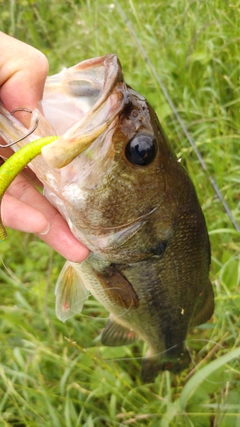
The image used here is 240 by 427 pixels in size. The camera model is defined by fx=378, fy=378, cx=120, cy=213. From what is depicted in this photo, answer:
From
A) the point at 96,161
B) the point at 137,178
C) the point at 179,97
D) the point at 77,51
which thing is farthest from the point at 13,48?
the point at 77,51

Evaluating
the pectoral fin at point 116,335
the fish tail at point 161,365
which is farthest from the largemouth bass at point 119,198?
the fish tail at point 161,365

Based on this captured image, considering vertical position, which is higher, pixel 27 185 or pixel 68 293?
pixel 27 185

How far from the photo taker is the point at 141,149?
4.13ft

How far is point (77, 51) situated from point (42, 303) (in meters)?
2.70

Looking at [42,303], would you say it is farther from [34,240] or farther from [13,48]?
[13,48]

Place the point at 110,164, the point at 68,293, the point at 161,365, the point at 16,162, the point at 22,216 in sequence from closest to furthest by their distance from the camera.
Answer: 1. the point at 16,162
2. the point at 110,164
3. the point at 22,216
4. the point at 68,293
5. the point at 161,365

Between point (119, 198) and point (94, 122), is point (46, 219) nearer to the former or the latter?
point (119, 198)

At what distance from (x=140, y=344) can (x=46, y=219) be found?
1290 mm

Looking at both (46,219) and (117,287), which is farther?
(117,287)

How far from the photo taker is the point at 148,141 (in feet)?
4.12

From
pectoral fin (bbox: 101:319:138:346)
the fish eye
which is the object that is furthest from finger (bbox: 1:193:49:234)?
pectoral fin (bbox: 101:319:138:346)

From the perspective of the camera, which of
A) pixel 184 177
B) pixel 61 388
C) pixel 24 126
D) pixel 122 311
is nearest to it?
pixel 24 126

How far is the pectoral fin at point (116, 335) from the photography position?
209cm

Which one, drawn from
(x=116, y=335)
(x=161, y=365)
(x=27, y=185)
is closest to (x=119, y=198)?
(x=27, y=185)
